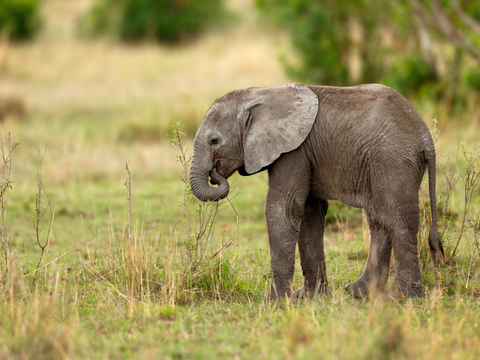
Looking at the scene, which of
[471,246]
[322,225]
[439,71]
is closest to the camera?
[322,225]

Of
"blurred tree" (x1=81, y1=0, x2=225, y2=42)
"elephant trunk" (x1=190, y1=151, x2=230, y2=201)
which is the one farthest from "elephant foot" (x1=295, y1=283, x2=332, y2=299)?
"blurred tree" (x1=81, y1=0, x2=225, y2=42)

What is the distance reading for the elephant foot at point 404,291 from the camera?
6168 mm

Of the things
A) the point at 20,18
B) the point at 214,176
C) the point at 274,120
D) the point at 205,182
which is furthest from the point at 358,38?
the point at 20,18

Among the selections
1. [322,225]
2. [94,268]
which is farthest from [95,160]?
[322,225]

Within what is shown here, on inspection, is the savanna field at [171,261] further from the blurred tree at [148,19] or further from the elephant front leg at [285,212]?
the blurred tree at [148,19]

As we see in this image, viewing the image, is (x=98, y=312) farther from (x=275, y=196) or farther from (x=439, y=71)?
(x=439, y=71)

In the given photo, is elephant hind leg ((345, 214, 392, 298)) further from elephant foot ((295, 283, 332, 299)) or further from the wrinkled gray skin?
elephant foot ((295, 283, 332, 299))

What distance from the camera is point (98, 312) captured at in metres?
5.86

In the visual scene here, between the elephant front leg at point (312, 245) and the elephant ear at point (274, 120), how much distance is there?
0.80 metres

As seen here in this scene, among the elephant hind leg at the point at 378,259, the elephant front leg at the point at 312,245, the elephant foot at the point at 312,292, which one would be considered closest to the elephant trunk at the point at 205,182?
the elephant front leg at the point at 312,245

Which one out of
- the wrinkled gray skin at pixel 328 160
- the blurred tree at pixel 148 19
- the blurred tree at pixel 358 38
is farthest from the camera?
the blurred tree at pixel 148 19

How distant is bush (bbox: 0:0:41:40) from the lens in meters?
32.5

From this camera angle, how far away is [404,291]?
6.18 metres

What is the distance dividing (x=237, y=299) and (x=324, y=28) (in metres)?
13.8
